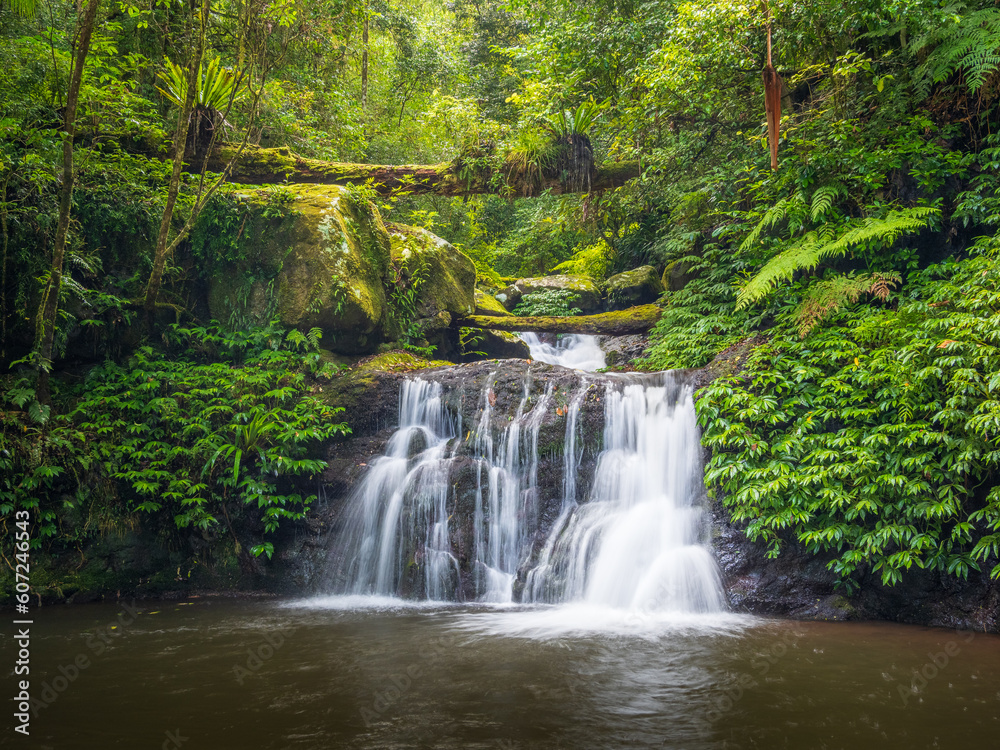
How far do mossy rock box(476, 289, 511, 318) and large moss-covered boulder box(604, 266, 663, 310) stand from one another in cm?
242

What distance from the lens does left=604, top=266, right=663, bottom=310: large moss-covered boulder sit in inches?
509

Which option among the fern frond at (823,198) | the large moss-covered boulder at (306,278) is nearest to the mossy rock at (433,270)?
the large moss-covered boulder at (306,278)

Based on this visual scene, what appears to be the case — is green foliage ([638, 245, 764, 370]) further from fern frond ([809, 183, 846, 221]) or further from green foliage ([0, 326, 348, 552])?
green foliage ([0, 326, 348, 552])

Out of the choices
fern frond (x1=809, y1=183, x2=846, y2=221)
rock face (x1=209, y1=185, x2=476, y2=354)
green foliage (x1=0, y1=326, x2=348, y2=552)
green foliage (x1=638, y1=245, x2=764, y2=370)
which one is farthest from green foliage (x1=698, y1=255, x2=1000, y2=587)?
rock face (x1=209, y1=185, x2=476, y2=354)

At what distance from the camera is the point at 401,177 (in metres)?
10.5

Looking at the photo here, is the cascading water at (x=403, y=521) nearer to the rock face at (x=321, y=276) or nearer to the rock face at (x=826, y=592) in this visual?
the rock face at (x=321, y=276)

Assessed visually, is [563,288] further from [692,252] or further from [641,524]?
[641,524]

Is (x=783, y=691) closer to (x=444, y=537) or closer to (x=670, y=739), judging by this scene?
(x=670, y=739)

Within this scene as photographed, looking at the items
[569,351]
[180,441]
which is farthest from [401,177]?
[180,441]

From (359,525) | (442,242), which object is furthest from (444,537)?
(442,242)

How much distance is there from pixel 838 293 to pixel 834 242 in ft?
2.00

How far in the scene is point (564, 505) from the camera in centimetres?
730

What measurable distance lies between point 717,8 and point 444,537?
7.41 meters

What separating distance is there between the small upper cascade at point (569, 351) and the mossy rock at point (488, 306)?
968mm
